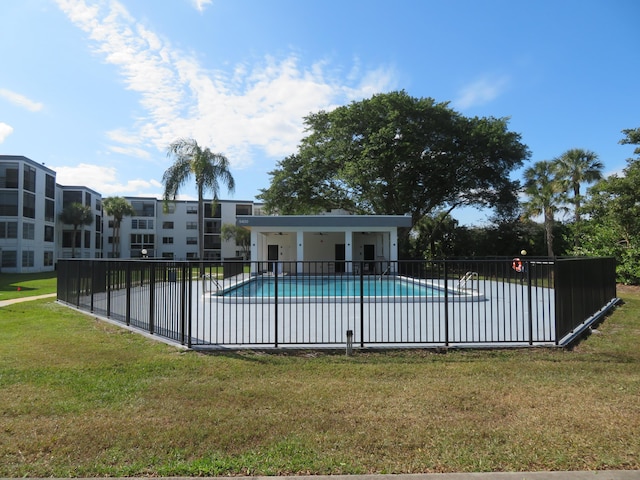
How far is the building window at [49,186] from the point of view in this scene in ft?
146

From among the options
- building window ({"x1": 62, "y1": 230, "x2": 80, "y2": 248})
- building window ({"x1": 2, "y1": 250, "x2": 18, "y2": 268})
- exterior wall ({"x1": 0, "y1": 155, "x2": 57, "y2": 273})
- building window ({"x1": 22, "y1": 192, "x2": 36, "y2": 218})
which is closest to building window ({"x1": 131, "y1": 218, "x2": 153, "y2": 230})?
building window ({"x1": 62, "y1": 230, "x2": 80, "y2": 248})

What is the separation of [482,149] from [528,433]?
33116 millimetres

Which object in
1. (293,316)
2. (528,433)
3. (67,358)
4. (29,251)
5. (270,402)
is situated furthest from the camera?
(29,251)

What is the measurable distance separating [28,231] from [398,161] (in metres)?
36.8

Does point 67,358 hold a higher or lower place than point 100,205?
lower

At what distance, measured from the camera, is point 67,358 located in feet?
22.0

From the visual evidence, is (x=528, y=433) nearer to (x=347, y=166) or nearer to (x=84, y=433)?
(x=84, y=433)

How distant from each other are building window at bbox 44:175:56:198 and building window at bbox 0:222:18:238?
283 inches

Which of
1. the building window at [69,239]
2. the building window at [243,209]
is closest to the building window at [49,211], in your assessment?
the building window at [69,239]

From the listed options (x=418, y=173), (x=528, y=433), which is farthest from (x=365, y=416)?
(x=418, y=173)

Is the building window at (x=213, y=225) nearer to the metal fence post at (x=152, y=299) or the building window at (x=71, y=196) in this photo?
the building window at (x=71, y=196)

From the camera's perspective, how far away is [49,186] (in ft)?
149

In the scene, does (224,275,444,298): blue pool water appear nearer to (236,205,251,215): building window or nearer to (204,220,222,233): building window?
(204,220,222,233): building window

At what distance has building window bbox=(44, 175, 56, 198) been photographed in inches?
1752
